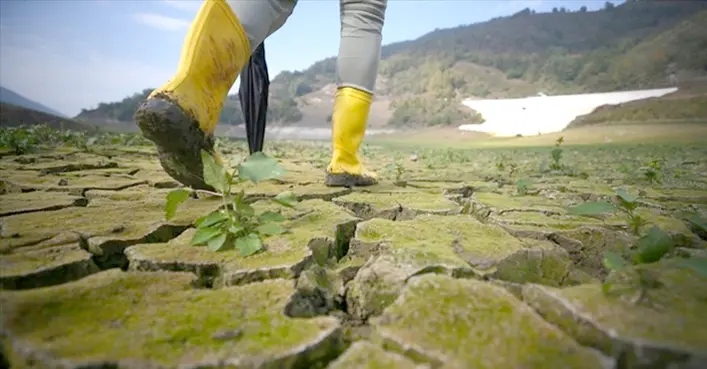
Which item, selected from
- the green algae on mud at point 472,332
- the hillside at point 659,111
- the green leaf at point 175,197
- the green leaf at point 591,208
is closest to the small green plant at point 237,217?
the green leaf at point 175,197

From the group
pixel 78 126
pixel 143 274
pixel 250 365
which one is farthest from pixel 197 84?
pixel 78 126

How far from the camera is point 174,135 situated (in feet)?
3.79

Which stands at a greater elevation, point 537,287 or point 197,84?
point 197,84

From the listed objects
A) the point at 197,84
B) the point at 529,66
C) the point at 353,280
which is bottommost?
the point at 353,280

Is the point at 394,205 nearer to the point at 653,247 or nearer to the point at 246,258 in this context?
the point at 246,258

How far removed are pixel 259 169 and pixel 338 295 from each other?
0.33 m

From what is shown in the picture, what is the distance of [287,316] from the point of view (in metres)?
0.63

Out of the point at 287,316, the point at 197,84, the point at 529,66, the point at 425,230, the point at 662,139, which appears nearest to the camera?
the point at 287,316

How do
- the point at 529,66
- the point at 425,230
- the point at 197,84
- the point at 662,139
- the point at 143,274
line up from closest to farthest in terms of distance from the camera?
1. the point at 143,274
2. the point at 425,230
3. the point at 197,84
4. the point at 662,139
5. the point at 529,66

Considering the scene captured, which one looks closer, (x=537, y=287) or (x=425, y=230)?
(x=537, y=287)

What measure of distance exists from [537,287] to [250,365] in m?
0.45

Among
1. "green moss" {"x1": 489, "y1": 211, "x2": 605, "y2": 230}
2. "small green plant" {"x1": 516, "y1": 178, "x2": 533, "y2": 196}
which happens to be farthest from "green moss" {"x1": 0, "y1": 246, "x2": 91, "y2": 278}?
"small green plant" {"x1": 516, "y1": 178, "x2": 533, "y2": 196}

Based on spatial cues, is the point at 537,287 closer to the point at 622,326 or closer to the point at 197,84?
the point at 622,326

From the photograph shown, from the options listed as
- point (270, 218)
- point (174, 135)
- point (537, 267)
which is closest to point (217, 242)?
point (270, 218)
